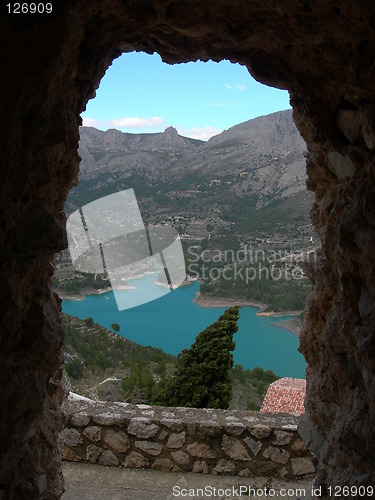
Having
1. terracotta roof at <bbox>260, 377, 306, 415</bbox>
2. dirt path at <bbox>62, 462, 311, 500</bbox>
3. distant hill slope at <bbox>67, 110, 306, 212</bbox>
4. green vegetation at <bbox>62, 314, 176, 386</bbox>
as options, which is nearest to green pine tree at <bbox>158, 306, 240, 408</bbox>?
dirt path at <bbox>62, 462, 311, 500</bbox>

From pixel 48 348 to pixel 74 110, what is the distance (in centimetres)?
105

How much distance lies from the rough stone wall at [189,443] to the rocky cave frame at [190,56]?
1.37 metres

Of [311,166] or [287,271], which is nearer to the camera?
[311,166]

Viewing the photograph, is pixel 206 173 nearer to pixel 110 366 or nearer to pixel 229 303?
pixel 229 303

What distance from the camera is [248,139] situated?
45.6m

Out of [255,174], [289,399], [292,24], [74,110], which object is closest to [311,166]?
[292,24]

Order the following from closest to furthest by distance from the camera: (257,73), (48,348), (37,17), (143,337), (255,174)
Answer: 1. (37,17)
2. (48,348)
3. (257,73)
4. (143,337)
5. (255,174)

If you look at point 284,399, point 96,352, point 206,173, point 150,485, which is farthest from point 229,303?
point 206,173

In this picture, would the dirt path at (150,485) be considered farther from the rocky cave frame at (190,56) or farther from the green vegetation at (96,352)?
the green vegetation at (96,352)

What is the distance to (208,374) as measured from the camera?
18.2 feet

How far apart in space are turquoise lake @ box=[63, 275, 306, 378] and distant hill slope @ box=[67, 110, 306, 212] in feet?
19.6

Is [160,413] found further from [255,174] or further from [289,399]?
[255,174]

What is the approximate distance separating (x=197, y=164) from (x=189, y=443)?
4047 cm

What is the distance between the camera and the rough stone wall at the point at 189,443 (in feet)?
11.8
